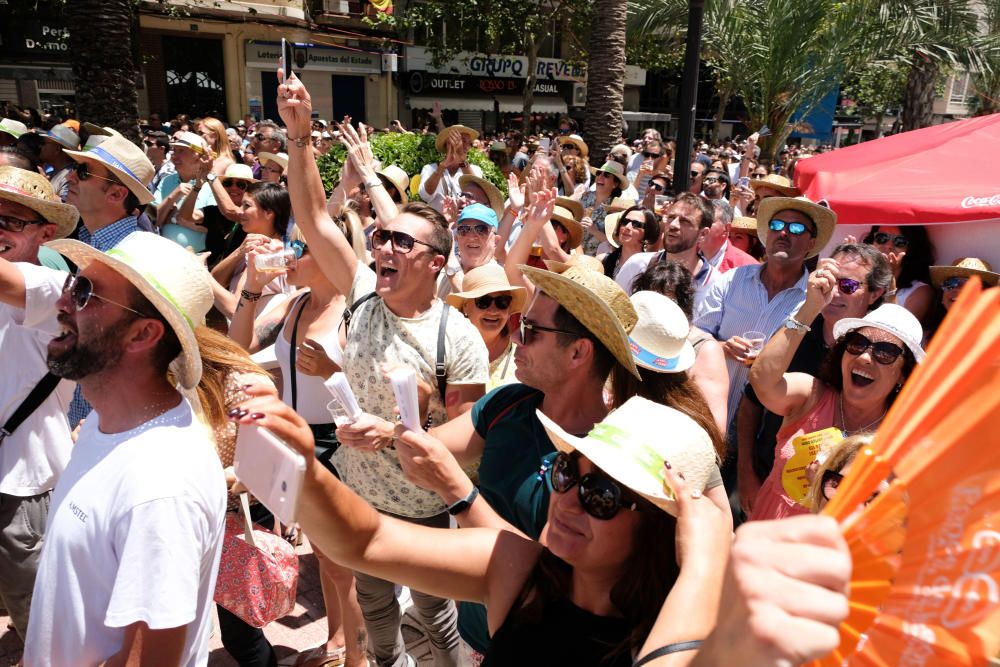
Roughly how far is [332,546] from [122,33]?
1110cm

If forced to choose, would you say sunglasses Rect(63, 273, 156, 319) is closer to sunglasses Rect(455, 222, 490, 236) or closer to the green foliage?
sunglasses Rect(455, 222, 490, 236)

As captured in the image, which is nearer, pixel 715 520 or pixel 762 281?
pixel 715 520

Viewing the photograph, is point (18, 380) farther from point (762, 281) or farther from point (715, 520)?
point (762, 281)

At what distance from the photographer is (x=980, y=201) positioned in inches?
186

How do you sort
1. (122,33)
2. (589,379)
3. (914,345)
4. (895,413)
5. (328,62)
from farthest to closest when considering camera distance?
(328,62), (122,33), (914,345), (589,379), (895,413)

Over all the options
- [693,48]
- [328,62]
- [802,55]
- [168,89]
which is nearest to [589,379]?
[693,48]

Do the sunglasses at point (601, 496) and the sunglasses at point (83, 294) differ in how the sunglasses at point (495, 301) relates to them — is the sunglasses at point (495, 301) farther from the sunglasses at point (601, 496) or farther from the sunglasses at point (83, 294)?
the sunglasses at point (601, 496)

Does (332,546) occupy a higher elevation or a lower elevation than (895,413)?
lower

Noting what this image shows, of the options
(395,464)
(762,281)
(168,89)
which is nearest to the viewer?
(395,464)

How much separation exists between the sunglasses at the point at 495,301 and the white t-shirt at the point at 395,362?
0.46 meters

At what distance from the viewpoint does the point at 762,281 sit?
4.61 m

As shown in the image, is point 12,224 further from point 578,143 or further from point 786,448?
point 578,143

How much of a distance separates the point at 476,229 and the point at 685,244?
1456 millimetres

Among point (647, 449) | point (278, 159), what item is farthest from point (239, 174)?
point (647, 449)
